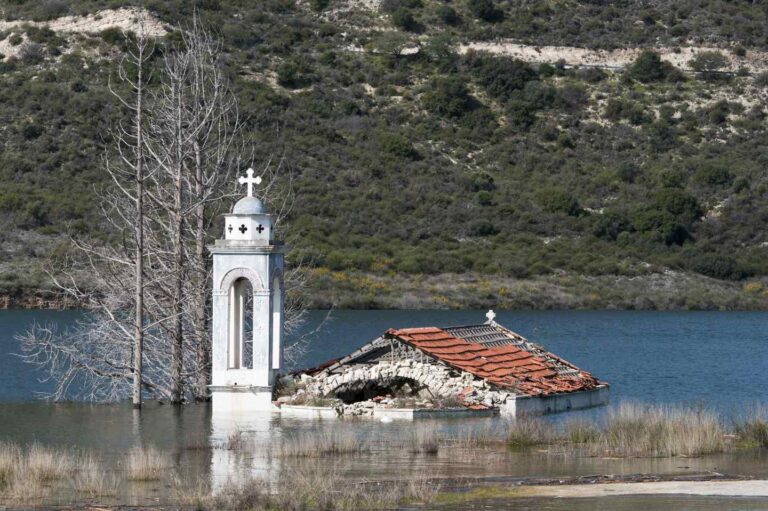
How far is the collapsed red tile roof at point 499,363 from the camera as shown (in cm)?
2995

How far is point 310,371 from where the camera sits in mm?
30281

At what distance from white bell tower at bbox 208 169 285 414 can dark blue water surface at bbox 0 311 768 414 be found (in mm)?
6906

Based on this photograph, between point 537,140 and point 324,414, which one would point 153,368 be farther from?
point 537,140

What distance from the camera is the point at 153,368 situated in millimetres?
31891

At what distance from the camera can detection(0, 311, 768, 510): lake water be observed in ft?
72.4

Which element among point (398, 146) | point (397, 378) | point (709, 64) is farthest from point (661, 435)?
point (709, 64)

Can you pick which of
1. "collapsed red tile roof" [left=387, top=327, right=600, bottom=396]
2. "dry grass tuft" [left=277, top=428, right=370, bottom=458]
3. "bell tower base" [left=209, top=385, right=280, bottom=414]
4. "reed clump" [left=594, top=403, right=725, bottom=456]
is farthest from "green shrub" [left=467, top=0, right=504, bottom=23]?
"dry grass tuft" [left=277, top=428, right=370, bottom=458]

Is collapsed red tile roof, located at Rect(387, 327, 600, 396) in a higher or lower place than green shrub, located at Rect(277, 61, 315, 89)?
lower

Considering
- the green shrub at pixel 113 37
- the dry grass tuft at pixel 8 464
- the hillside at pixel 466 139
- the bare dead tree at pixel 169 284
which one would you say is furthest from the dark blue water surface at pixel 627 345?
the green shrub at pixel 113 37

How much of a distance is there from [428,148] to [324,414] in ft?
196

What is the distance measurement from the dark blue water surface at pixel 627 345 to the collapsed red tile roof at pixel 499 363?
2151 mm

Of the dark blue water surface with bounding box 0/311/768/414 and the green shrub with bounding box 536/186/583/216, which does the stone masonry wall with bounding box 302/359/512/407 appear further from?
the green shrub with bounding box 536/186/583/216

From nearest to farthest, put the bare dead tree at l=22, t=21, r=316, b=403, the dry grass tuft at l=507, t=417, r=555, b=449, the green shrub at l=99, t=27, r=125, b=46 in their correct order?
the dry grass tuft at l=507, t=417, r=555, b=449, the bare dead tree at l=22, t=21, r=316, b=403, the green shrub at l=99, t=27, r=125, b=46

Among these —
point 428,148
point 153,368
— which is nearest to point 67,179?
point 428,148
